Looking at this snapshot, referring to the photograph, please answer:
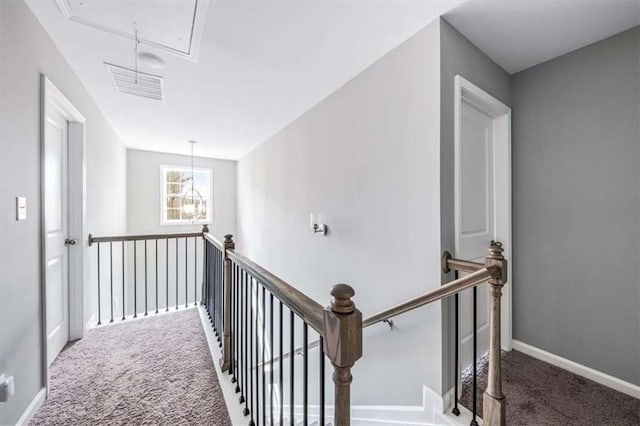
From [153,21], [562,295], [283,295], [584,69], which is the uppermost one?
[153,21]

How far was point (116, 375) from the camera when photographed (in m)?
1.90

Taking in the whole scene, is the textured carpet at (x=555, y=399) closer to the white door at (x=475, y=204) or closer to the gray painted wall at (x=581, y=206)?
the gray painted wall at (x=581, y=206)

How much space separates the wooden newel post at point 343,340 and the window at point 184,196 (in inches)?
224

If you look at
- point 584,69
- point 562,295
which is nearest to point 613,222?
point 562,295

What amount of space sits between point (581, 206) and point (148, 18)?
10.4ft

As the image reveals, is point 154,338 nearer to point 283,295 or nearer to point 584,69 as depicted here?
point 283,295

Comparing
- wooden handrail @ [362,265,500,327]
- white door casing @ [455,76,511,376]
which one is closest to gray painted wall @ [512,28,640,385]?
white door casing @ [455,76,511,376]

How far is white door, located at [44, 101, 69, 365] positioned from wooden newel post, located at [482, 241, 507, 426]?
2901mm

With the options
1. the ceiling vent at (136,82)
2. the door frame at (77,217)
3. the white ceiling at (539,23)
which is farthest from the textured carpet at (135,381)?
the white ceiling at (539,23)

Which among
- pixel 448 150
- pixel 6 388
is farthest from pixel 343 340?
pixel 6 388

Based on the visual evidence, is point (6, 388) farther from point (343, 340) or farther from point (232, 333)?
point (343, 340)

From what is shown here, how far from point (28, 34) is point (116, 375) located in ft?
7.37

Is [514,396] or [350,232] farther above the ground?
[350,232]

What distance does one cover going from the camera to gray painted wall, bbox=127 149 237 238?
16.7 feet
